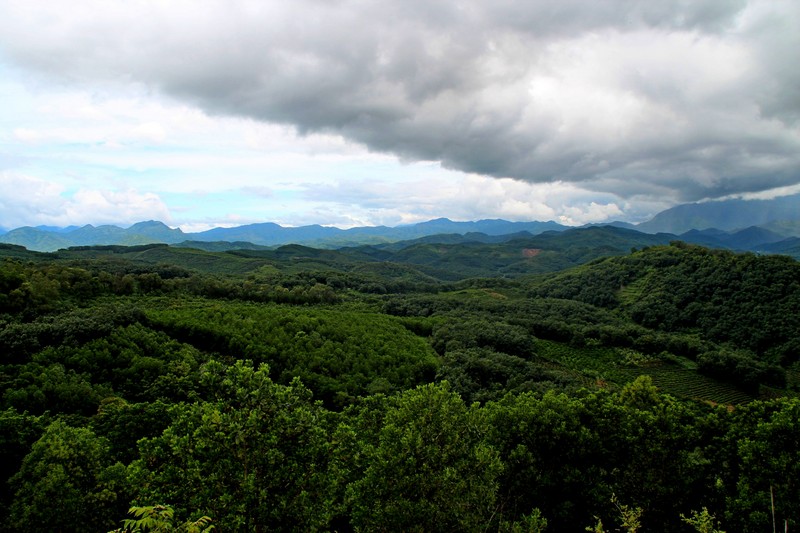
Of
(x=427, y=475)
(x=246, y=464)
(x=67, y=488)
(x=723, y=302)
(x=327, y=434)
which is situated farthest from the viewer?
(x=723, y=302)

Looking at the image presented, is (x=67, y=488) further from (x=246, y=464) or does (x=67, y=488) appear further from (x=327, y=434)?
(x=246, y=464)

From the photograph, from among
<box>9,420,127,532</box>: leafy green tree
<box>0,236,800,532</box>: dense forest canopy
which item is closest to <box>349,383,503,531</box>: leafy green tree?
<box>0,236,800,532</box>: dense forest canopy

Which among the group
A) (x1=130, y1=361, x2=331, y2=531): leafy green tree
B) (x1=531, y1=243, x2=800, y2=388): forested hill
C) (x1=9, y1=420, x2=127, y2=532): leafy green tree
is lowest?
(x1=531, y1=243, x2=800, y2=388): forested hill

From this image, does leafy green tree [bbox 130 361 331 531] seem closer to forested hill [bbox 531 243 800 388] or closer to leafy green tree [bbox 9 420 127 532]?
leafy green tree [bbox 9 420 127 532]

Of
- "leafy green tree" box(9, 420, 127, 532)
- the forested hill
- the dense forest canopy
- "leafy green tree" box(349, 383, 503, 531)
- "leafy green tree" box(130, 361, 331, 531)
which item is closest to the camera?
"leafy green tree" box(130, 361, 331, 531)

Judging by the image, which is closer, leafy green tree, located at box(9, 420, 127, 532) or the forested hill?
leafy green tree, located at box(9, 420, 127, 532)

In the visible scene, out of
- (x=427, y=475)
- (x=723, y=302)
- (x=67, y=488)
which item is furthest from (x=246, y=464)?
(x=723, y=302)

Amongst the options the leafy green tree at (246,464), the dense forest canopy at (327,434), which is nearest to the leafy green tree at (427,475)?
the dense forest canopy at (327,434)

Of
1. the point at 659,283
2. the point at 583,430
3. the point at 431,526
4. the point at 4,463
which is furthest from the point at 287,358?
the point at 659,283

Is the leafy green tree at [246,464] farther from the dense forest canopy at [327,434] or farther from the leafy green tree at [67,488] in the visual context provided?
the leafy green tree at [67,488]

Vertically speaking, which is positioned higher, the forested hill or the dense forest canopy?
the dense forest canopy

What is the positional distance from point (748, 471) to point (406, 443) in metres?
23.6

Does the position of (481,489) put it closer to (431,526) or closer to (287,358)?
(431,526)

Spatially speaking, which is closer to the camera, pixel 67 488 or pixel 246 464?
pixel 246 464
